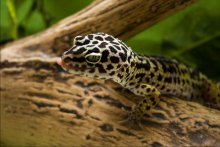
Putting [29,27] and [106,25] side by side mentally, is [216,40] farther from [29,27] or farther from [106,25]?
[29,27]

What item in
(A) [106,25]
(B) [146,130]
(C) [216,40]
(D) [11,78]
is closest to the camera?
(B) [146,130]

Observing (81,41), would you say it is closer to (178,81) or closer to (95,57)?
(95,57)

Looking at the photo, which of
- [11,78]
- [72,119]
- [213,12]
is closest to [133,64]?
[72,119]

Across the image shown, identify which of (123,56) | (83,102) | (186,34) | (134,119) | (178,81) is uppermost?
(186,34)

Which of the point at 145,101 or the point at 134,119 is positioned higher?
the point at 145,101

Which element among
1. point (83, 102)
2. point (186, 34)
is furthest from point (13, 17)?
point (186, 34)

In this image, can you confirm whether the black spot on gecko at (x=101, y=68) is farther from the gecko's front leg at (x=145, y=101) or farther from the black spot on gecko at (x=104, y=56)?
the gecko's front leg at (x=145, y=101)

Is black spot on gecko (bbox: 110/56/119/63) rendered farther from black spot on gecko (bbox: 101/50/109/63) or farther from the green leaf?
the green leaf

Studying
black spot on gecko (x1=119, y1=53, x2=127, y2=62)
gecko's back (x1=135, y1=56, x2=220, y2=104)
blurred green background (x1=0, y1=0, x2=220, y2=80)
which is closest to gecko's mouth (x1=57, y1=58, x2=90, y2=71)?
black spot on gecko (x1=119, y1=53, x2=127, y2=62)
